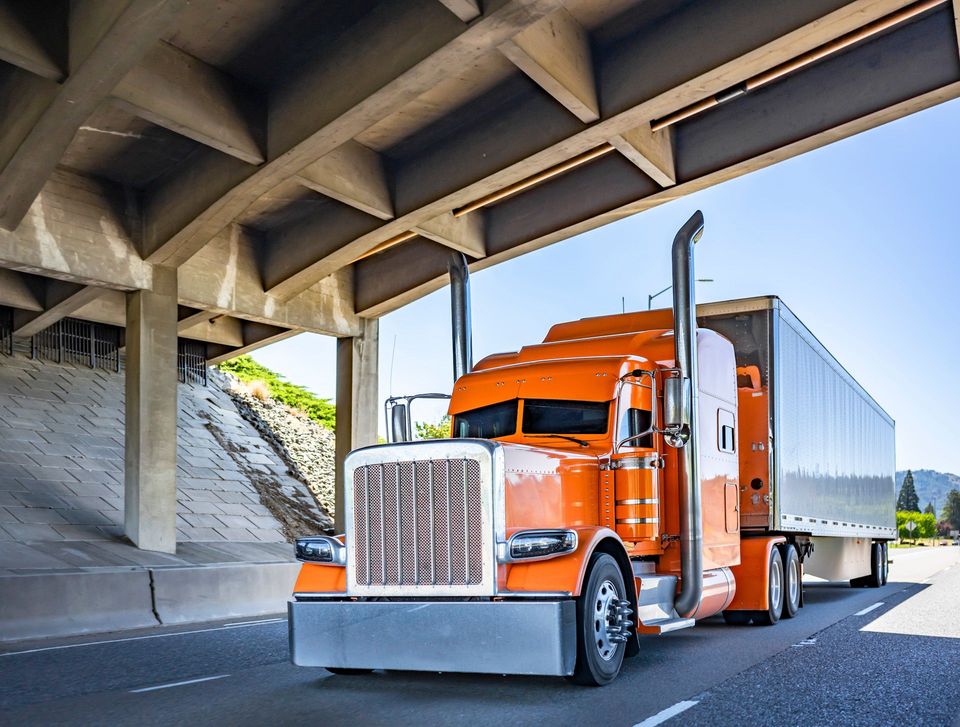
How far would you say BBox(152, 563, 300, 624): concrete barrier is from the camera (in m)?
15.3

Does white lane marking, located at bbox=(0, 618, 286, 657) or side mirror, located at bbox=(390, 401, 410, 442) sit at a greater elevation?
side mirror, located at bbox=(390, 401, 410, 442)

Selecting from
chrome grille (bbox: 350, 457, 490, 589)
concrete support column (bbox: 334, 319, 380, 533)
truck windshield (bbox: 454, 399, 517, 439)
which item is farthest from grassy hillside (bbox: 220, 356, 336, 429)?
chrome grille (bbox: 350, 457, 490, 589)

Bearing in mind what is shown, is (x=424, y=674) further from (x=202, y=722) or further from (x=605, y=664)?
(x=202, y=722)

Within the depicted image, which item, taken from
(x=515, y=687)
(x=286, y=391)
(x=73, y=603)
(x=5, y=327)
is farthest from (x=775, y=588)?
(x=286, y=391)

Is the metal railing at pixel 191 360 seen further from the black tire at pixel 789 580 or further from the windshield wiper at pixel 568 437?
the windshield wiper at pixel 568 437

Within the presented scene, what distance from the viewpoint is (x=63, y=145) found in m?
14.6

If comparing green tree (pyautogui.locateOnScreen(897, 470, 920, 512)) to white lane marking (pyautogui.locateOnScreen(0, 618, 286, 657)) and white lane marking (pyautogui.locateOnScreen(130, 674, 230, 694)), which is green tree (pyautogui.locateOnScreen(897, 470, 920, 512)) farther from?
white lane marking (pyautogui.locateOnScreen(130, 674, 230, 694))

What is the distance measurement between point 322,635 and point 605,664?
2246 millimetres

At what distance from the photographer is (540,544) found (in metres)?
7.44

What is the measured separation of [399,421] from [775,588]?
584cm

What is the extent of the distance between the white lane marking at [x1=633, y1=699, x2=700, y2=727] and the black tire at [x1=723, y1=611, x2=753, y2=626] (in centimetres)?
598

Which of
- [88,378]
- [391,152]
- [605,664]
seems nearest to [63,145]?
[391,152]

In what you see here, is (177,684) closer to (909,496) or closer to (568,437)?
(568,437)

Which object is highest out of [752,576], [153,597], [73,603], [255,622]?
[752,576]
